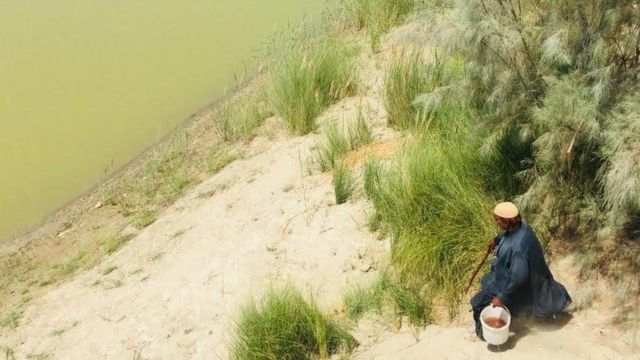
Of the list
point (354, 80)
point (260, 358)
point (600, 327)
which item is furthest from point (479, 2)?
point (354, 80)

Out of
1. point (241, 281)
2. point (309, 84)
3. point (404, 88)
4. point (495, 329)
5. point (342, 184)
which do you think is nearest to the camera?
point (495, 329)

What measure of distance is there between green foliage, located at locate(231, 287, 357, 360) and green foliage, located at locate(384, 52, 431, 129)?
2.89m

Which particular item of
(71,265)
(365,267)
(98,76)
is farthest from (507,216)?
(98,76)

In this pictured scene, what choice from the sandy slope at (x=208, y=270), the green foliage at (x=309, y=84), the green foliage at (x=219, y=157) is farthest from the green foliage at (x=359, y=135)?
the green foliage at (x=219, y=157)

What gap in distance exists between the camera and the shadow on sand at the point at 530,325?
498cm

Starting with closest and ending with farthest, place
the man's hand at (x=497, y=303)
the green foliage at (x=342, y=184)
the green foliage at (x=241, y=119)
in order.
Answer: the man's hand at (x=497, y=303)
the green foliage at (x=342, y=184)
the green foliage at (x=241, y=119)

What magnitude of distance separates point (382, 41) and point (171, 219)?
3.80m

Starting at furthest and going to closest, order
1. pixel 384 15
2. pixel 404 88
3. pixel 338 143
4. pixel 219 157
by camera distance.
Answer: pixel 384 15 → pixel 219 157 → pixel 404 88 → pixel 338 143

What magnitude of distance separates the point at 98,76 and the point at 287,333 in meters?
7.71

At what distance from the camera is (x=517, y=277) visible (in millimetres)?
4641

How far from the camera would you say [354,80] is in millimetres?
9164

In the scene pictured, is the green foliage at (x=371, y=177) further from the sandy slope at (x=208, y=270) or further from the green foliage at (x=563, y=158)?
the green foliage at (x=563, y=158)

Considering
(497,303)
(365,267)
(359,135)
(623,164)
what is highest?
(623,164)

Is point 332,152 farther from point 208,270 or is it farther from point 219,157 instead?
point 219,157
